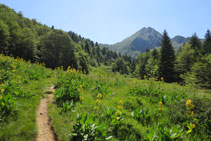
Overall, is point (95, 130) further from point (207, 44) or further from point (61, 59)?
point (207, 44)

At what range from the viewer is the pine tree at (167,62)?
33.4 metres

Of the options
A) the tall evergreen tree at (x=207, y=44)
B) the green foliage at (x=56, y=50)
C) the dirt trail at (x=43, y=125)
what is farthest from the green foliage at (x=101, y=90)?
the tall evergreen tree at (x=207, y=44)

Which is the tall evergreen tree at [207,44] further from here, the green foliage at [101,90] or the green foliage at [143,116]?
the green foliage at [143,116]

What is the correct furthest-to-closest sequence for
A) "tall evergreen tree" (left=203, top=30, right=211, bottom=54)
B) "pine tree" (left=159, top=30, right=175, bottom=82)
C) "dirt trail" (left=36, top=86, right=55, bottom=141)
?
"tall evergreen tree" (left=203, top=30, right=211, bottom=54) → "pine tree" (left=159, top=30, right=175, bottom=82) → "dirt trail" (left=36, top=86, right=55, bottom=141)

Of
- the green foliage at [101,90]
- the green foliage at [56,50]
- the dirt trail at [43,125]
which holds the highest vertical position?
the green foliage at [56,50]

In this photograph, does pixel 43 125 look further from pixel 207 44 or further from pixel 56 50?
pixel 207 44

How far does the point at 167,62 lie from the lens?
3400cm

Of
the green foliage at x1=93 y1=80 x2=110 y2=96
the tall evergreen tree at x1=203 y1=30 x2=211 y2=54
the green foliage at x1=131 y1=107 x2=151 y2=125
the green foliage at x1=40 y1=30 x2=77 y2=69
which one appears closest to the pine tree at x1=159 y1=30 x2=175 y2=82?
the tall evergreen tree at x1=203 y1=30 x2=211 y2=54

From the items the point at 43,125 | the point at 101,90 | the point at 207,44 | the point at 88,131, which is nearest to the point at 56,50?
the point at 101,90

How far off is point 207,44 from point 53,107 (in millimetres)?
51645

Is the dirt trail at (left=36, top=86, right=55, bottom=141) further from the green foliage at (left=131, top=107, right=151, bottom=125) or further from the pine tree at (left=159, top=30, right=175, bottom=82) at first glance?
the pine tree at (left=159, top=30, right=175, bottom=82)

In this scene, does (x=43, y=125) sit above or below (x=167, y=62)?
below

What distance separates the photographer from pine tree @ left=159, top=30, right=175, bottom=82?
110 feet

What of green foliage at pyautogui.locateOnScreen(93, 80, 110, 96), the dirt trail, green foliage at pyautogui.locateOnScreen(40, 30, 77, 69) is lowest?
the dirt trail
